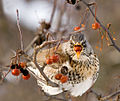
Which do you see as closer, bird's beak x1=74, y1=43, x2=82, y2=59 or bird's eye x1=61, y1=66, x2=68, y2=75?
bird's beak x1=74, y1=43, x2=82, y2=59

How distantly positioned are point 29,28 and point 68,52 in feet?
14.5

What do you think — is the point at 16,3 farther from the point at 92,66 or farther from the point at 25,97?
the point at 92,66

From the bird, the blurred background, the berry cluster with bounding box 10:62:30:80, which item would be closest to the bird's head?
the bird

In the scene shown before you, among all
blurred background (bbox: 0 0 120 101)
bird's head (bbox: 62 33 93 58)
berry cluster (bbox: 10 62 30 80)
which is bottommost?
blurred background (bbox: 0 0 120 101)

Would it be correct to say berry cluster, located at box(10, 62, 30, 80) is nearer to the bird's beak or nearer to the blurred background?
the bird's beak

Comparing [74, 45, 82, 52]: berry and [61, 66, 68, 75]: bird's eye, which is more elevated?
[74, 45, 82, 52]: berry

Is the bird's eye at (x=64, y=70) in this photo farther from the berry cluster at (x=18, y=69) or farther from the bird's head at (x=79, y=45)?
the berry cluster at (x=18, y=69)

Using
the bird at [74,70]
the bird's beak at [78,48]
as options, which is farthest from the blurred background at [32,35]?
the bird's beak at [78,48]

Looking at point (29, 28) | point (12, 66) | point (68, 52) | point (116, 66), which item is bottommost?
point (116, 66)

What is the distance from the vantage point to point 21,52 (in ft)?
5.03

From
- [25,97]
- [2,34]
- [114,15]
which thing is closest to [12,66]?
[2,34]

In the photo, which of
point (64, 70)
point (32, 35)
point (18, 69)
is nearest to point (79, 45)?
point (64, 70)

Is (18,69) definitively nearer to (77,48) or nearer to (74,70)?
(77,48)

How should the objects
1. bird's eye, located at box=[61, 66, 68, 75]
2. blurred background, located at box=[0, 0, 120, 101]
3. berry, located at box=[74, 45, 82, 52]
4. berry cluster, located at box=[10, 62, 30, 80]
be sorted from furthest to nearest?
blurred background, located at box=[0, 0, 120, 101]
bird's eye, located at box=[61, 66, 68, 75]
berry, located at box=[74, 45, 82, 52]
berry cluster, located at box=[10, 62, 30, 80]
